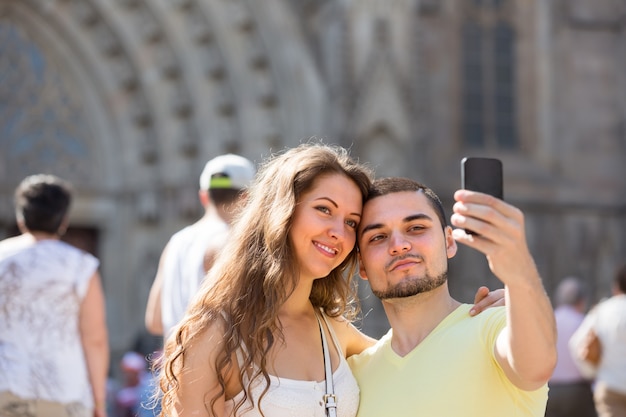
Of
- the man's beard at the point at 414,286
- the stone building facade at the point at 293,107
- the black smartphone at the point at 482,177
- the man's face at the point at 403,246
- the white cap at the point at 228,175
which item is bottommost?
the man's beard at the point at 414,286

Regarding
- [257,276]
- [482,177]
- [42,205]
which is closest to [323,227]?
[257,276]

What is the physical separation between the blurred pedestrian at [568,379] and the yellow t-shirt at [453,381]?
A: 4.51 meters

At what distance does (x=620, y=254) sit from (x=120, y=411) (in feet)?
22.3

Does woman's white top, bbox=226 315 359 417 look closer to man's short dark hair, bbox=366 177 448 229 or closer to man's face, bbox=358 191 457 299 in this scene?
man's face, bbox=358 191 457 299

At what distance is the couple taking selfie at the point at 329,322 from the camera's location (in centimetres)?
232

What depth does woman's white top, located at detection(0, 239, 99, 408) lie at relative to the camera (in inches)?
146

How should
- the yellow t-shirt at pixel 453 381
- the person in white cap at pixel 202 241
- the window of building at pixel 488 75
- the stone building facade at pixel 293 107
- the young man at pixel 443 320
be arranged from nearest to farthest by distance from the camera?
the young man at pixel 443 320 → the yellow t-shirt at pixel 453 381 → the person in white cap at pixel 202 241 → the stone building facade at pixel 293 107 → the window of building at pixel 488 75

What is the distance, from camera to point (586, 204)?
12328 millimetres

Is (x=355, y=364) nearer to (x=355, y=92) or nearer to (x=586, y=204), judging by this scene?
(x=355, y=92)

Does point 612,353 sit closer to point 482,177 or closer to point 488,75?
point 482,177

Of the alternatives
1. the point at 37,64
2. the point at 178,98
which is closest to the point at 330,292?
the point at 178,98

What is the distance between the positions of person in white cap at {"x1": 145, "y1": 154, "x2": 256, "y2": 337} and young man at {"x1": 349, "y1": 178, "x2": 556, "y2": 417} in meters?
1.25

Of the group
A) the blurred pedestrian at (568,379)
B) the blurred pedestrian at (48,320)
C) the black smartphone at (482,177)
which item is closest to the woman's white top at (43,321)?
the blurred pedestrian at (48,320)

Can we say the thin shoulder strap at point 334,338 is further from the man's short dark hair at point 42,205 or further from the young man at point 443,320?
the man's short dark hair at point 42,205
